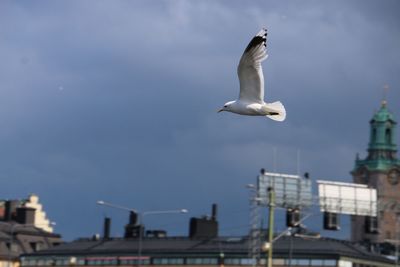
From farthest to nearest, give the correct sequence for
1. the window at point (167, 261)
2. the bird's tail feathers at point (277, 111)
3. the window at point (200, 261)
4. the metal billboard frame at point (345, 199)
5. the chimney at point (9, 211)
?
the chimney at point (9, 211) < the window at point (167, 261) < the window at point (200, 261) < the metal billboard frame at point (345, 199) < the bird's tail feathers at point (277, 111)

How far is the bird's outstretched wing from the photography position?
46.7 metres

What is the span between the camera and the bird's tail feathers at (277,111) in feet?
154

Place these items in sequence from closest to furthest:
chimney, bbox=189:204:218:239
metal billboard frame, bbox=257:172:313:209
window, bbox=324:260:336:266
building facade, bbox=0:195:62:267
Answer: metal billboard frame, bbox=257:172:313:209 < window, bbox=324:260:336:266 < chimney, bbox=189:204:218:239 < building facade, bbox=0:195:62:267

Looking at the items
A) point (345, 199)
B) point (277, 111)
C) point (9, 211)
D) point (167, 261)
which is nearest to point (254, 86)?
point (277, 111)

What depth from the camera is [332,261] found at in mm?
156375

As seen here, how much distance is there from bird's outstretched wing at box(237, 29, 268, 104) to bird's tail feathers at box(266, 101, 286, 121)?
42 cm

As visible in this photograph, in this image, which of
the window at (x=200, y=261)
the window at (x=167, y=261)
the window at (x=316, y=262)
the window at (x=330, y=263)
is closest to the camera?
the window at (x=330, y=263)

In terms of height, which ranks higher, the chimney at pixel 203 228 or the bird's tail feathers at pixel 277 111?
the chimney at pixel 203 228

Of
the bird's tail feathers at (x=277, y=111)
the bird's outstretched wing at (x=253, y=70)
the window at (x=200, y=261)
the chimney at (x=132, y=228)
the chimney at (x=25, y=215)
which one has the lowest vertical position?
the bird's tail feathers at (x=277, y=111)

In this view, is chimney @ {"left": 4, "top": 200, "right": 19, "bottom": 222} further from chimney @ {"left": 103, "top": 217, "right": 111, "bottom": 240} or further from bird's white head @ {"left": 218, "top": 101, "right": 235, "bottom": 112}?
bird's white head @ {"left": 218, "top": 101, "right": 235, "bottom": 112}

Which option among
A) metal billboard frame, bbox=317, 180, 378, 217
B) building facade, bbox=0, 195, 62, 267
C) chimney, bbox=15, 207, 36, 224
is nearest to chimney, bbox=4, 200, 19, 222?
building facade, bbox=0, 195, 62, 267

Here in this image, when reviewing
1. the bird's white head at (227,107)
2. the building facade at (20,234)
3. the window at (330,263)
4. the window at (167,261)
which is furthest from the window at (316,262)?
the bird's white head at (227,107)

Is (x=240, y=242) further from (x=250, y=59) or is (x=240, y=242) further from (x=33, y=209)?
(x=250, y=59)

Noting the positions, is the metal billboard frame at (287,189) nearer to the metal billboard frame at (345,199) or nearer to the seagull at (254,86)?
the metal billboard frame at (345,199)
